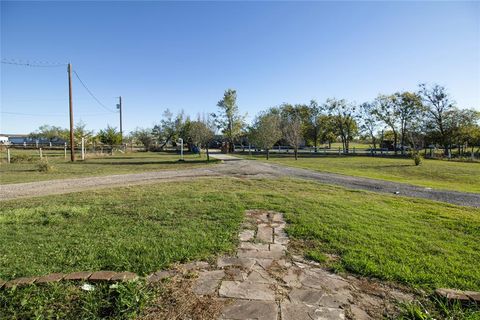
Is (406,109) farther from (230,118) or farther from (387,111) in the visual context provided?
(230,118)

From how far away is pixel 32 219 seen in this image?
483cm

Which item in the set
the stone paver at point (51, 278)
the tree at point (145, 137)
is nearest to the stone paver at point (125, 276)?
the stone paver at point (51, 278)

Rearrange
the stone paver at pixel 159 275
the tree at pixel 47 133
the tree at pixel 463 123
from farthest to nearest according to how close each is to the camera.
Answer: the tree at pixel 47 133 < the tree at pixel 463 123 < the stone paver at pixel 159 275

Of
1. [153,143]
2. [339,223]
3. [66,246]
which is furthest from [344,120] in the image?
[66,246]

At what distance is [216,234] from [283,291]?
5.49 feet

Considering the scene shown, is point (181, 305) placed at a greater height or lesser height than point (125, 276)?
lesser

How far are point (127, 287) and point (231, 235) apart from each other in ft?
5.88

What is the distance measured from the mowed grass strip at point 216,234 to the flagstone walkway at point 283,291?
328 mm

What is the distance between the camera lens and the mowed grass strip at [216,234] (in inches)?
120

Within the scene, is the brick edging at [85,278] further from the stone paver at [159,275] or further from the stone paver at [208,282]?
the stone paver at [208,282]

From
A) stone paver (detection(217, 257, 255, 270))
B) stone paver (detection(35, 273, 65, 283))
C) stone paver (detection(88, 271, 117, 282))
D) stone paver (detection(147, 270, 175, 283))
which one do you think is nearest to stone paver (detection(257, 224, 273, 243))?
stone paver (detection(217, 257, 255, 270))

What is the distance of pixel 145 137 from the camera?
44625mm

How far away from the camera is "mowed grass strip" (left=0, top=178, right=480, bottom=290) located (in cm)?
305

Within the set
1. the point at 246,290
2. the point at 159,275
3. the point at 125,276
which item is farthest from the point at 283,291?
the point at 125,276
